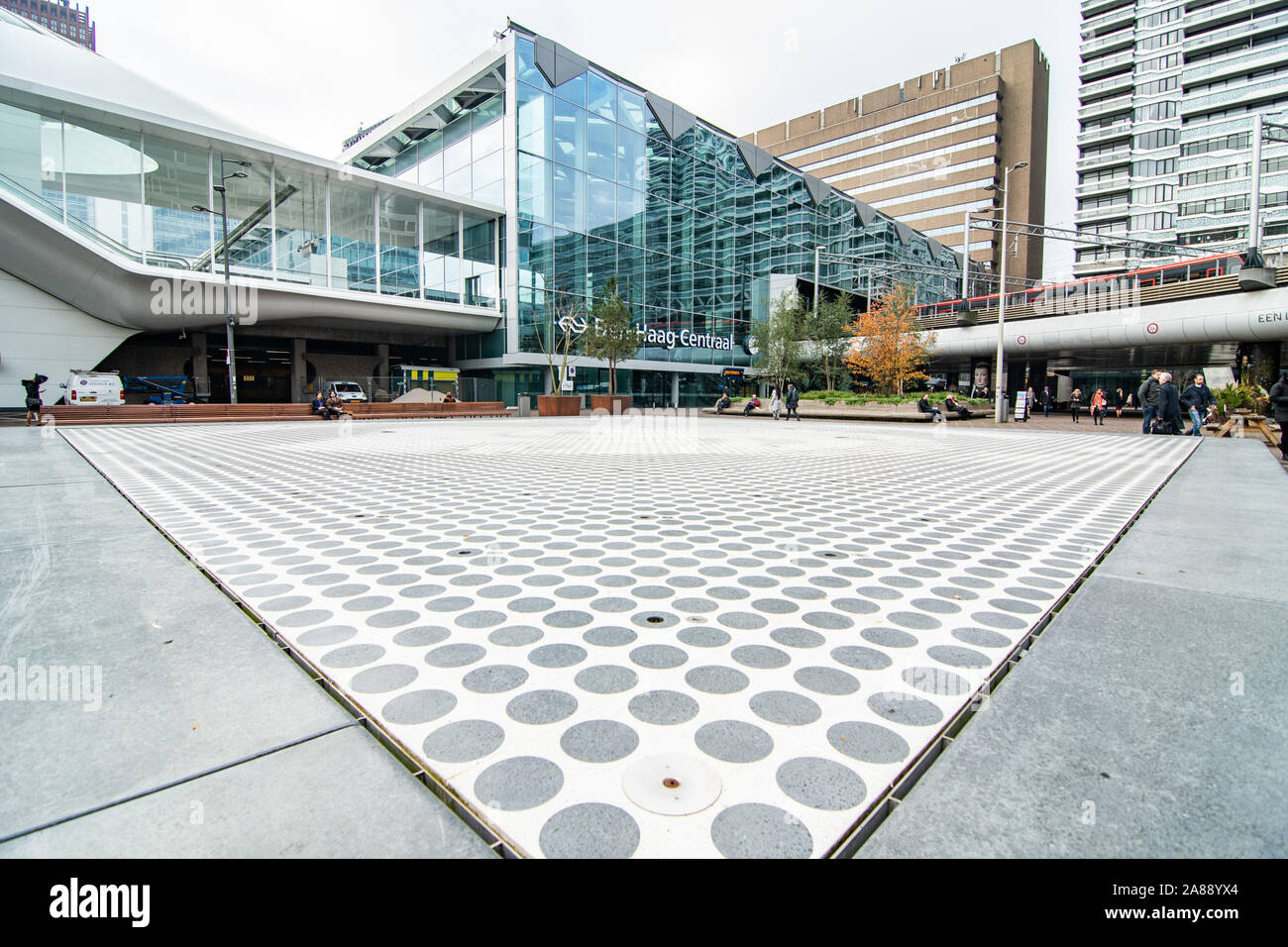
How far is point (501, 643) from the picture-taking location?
2.88m

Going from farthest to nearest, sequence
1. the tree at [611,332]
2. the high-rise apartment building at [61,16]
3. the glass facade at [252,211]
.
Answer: the high-rise apartment building at [61,16] < the tree at [611,332] < the glass facade at [252,211]

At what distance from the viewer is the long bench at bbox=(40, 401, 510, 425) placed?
21.2 m

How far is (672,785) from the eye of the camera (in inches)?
71.6

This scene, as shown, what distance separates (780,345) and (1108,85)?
6771cm

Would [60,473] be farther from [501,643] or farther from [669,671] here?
[669,671]

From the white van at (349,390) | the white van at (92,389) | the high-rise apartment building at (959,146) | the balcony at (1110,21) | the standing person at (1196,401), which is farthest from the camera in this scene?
the high-rise apartment building at (959,146)

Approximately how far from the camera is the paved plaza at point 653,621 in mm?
1803

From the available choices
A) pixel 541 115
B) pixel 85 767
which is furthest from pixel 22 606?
pixel 541 115

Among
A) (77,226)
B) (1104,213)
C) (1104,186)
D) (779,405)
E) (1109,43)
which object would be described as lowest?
(779,405)

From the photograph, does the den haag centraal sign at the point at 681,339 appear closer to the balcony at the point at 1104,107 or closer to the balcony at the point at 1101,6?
the balcony at the point at 1104,107

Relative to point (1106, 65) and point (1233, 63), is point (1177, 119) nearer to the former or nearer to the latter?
point (1233, 63)

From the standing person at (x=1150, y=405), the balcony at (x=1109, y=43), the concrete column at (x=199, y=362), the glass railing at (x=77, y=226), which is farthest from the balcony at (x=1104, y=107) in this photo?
the concrete column at (x=199, y=362)

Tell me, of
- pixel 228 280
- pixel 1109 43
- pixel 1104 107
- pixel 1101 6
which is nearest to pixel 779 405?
pixel 228 280

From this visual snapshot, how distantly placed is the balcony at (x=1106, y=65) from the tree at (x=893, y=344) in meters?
64.5
